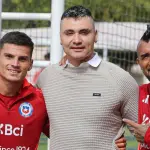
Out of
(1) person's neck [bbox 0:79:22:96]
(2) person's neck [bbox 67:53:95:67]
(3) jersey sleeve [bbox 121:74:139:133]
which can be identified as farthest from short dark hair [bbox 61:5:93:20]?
(1) person's neck [bbox 0:79:22:96]

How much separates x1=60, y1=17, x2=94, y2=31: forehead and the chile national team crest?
658 millimetres

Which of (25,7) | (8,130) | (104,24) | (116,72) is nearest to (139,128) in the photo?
(116,72)

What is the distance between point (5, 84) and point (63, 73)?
459 millimetres

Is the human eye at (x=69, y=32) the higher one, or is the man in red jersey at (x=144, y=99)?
the human eye at (x=69, y=32)

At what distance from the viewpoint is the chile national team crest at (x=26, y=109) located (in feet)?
16.1

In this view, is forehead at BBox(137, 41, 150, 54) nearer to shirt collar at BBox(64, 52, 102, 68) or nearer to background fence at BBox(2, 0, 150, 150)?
shirt collar at BBox(64, 52, 102, 68)

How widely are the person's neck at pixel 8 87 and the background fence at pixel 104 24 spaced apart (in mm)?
3083

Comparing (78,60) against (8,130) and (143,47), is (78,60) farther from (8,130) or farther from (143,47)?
(8,130)

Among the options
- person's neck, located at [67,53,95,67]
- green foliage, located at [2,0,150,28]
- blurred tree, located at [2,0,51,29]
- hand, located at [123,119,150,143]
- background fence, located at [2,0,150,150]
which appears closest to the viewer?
hand, located at [123,119,150,143]

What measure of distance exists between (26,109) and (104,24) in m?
7.20

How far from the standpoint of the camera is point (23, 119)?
4.90 meters

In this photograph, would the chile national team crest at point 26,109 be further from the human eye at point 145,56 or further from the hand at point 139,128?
the human eye at point 145,56

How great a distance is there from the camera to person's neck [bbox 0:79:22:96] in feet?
16.0

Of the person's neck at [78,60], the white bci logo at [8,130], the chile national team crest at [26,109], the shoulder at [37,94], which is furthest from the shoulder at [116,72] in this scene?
the white bci logo at [8,130]
